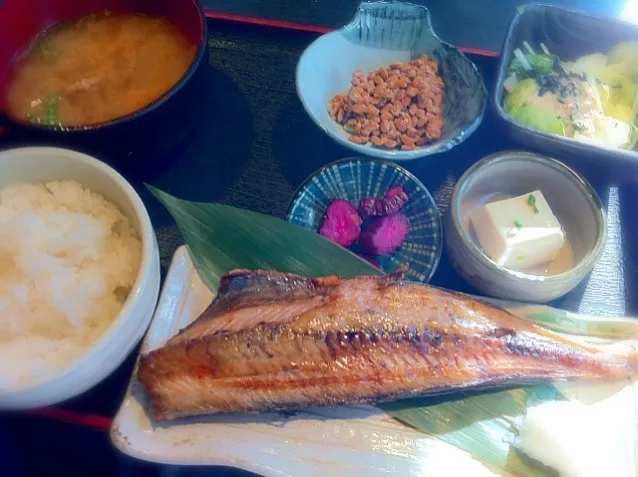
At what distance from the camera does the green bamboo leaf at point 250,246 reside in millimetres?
1666

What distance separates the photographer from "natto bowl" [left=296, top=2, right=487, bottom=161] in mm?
1851

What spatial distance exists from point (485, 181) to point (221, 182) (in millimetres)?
922

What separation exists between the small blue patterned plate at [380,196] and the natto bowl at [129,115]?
0.46 m

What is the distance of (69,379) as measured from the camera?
4.15ft

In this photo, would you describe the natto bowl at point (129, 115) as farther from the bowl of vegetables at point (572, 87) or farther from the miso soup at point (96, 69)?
the bowl of vegetables at point (572, 87)

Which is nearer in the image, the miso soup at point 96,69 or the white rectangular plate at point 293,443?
the white rectangular plate at point 293,443

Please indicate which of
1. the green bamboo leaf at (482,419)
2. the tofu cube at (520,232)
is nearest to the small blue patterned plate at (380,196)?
the tofu cube at (520,232)

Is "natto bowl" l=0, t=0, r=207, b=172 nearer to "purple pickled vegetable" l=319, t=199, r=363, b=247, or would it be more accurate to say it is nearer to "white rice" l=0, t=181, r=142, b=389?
"white rice" l=0, t=181, r=142, b=389

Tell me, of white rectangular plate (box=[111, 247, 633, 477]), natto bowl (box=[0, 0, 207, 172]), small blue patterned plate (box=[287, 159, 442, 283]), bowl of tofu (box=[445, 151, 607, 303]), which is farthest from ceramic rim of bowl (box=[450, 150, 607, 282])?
natto bowl (box=[0, 0, 207, 172])

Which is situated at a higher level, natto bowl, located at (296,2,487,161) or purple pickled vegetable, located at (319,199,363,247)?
natto bowl, located at (296,2,487,161)

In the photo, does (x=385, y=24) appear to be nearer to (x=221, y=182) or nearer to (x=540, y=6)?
(x=540, y=6)

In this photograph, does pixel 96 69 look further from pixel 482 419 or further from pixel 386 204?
pixel 482 419

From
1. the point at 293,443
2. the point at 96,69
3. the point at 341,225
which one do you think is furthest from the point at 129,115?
the point at 293,443

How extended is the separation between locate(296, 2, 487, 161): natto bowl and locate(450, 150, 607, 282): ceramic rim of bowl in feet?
0.45
